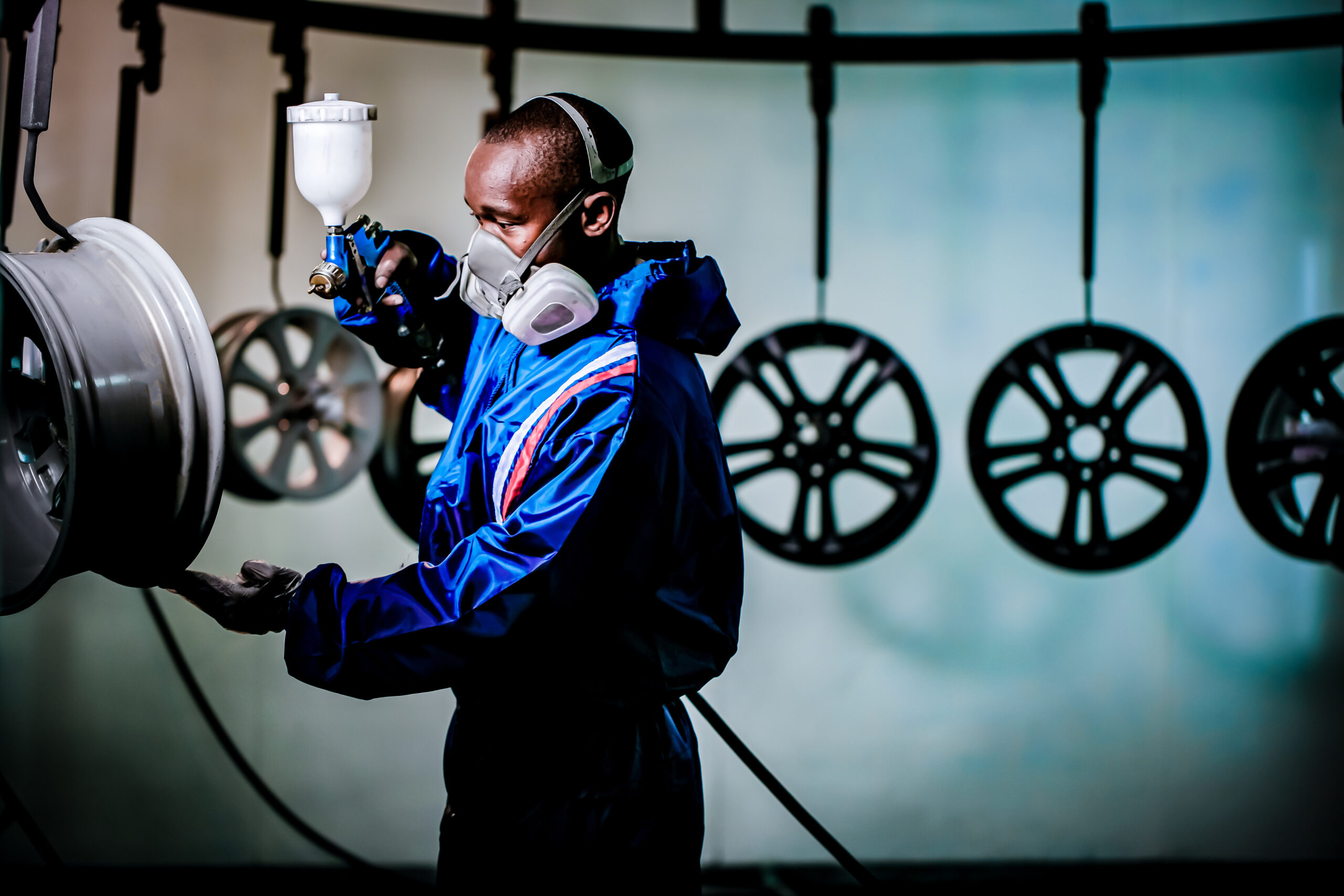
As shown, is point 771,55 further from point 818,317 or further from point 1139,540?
point 1139,540

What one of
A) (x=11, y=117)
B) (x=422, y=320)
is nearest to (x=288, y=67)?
(x=11, y=117)

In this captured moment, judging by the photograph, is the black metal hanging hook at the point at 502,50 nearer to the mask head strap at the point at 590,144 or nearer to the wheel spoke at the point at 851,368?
the wheel spoke at the point at 851,368

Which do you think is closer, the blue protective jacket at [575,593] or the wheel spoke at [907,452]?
the blue protective jacket at [575,593]

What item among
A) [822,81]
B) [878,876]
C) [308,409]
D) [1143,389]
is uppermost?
[822,81]

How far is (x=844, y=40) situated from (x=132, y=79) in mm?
1789

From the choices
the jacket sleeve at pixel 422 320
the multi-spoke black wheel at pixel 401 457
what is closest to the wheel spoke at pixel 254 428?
the multi-spoke black wheel at pixel 401 457

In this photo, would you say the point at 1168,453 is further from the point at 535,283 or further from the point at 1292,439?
the point at 535,283

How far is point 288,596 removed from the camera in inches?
51.1

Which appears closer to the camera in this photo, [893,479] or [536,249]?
[536,249]

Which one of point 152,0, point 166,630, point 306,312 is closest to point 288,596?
point 152,0

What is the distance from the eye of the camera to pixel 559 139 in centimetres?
144

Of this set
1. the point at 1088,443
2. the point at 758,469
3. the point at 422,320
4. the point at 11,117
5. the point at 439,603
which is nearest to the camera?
the point at 439,603

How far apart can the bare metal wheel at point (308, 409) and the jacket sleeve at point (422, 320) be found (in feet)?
4.61

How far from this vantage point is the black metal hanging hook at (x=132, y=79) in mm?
2482
